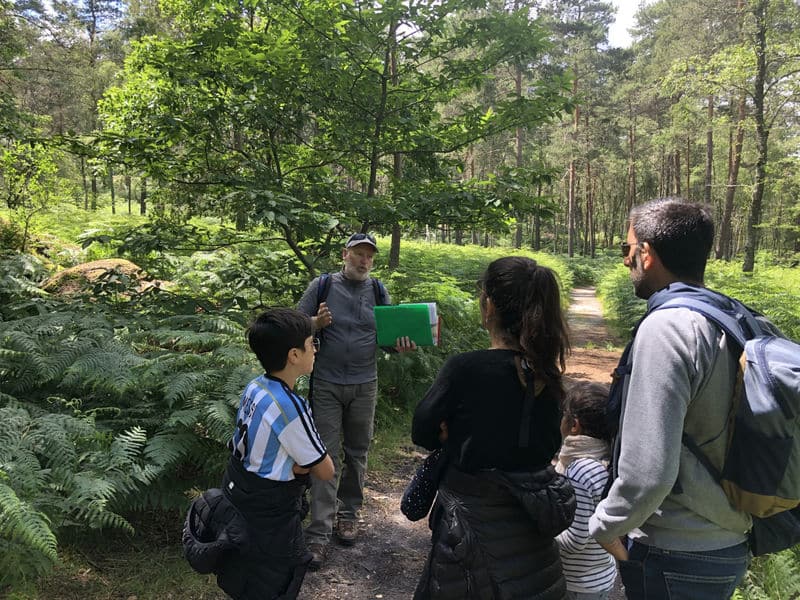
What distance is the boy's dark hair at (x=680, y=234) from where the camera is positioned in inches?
65.7

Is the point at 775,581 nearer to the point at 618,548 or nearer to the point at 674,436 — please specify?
the point at 618,548

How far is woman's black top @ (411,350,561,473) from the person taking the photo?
196cm

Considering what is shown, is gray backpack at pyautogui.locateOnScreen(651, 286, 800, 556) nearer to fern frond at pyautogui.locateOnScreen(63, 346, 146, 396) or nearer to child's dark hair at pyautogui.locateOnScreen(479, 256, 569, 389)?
child's dark hair at pyautogui.locateOnScreen(479, 256, 569, 389)

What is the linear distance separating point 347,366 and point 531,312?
2.14 meters

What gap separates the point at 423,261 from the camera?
14375 millimetres

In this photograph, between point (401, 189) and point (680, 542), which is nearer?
point (680, 542)

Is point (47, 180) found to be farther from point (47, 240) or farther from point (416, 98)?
point (416, 98)

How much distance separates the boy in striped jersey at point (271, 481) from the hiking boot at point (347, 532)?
5.42ft

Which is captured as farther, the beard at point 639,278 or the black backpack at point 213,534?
the black backpack at point 213,534

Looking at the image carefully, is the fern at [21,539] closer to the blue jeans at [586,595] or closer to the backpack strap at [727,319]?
the blue jeans at [586,595]

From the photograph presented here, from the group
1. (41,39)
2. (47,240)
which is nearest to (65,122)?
(41,39)

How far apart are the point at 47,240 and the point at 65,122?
70.1ft

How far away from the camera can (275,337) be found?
2.38 m

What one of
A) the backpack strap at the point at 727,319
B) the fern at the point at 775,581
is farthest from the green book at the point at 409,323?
the fern at the point at 775,581
